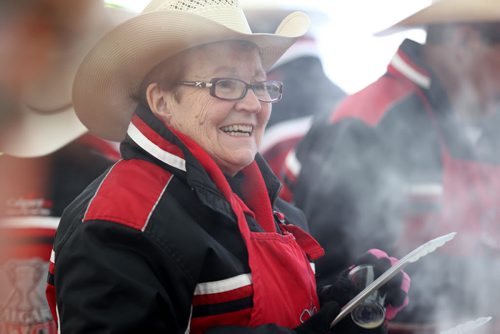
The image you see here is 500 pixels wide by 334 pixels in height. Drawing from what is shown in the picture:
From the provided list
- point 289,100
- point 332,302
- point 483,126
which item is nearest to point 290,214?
point 332,302

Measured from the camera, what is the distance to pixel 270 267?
193 centimetres

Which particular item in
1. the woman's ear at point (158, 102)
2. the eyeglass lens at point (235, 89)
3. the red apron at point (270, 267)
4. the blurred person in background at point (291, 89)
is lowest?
the blurred person in background at point (291, 89)

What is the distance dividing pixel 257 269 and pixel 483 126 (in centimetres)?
179

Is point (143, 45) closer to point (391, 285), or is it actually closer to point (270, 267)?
point (270, 267)

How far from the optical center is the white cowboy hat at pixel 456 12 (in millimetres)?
3051

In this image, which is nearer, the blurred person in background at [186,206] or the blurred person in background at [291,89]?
the blurred person in background at [186,206]

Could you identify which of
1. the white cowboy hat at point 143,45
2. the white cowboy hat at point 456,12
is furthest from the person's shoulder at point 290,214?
the white cowboy hat at point 456,12

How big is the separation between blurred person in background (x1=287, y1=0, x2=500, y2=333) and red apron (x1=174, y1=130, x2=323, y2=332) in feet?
2.54

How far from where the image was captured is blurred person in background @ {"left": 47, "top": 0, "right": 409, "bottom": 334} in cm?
172

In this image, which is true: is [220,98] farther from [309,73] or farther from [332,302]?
[309,73]

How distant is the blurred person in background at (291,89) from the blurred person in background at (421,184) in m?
1.02

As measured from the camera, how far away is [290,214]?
243cm

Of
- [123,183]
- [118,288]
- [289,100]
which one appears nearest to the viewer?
[118,288]

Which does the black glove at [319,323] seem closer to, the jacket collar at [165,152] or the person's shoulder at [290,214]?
the jacket collar at [165,152]
